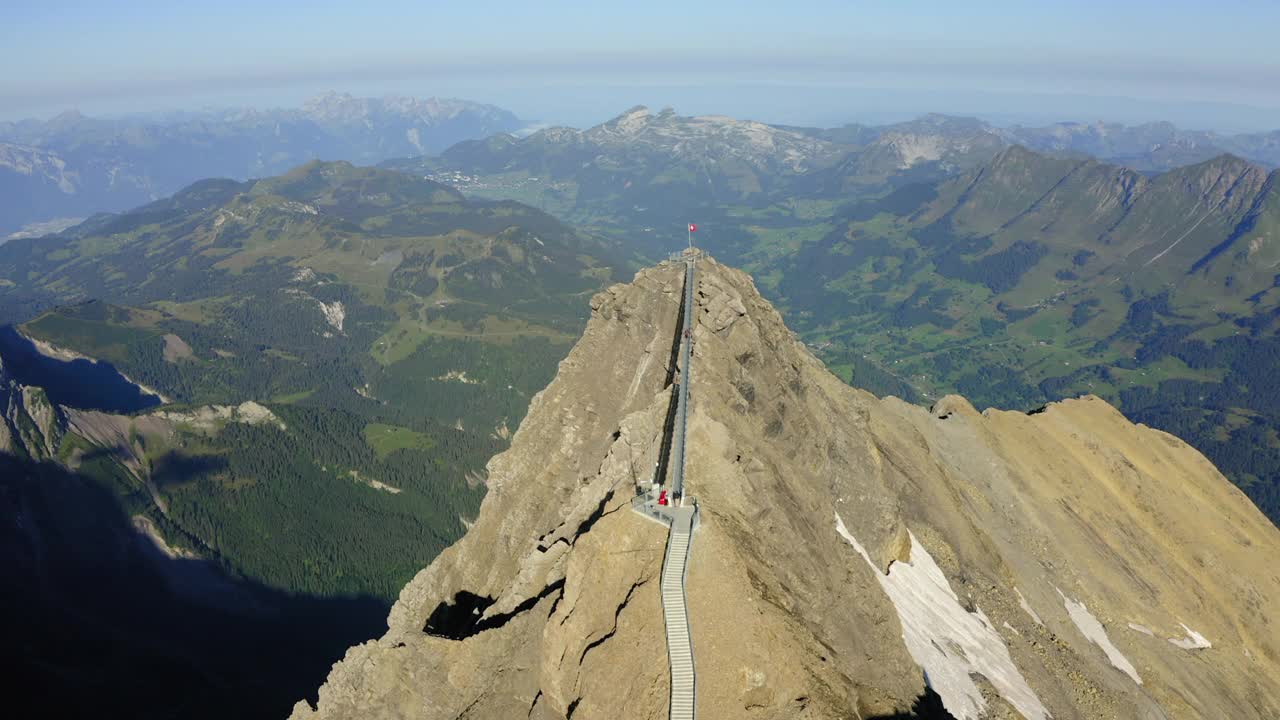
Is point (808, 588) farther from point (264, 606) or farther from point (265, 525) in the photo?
point (265, 525)

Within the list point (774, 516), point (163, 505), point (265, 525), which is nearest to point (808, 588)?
point (774, 516)

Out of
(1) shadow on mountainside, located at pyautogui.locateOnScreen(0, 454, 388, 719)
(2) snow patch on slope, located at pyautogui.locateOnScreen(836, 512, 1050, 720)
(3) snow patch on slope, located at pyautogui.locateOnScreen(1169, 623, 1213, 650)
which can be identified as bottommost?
(1) shadow on mountainside, located at pyautogui.locateOnScreen(0, 454, 388, 719)

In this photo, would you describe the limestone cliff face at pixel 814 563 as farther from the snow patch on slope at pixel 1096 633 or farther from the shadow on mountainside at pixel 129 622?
the shadow on mountainside at pixel 129 622

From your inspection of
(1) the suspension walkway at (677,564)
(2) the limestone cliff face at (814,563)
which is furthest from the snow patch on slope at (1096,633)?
(1) the suspension walkway at (677,564)

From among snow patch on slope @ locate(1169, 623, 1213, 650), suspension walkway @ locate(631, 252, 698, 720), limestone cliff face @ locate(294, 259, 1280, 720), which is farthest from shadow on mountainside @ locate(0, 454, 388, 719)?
snow patch on slope @ locate(1169, 623, 1213, 650)

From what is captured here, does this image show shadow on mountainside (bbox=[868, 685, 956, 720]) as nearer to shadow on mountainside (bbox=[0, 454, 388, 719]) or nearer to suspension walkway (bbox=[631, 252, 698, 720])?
suspension walkway (bbox=[631, 252, 698, 720])

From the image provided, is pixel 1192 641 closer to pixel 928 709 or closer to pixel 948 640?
pixel 948 640
